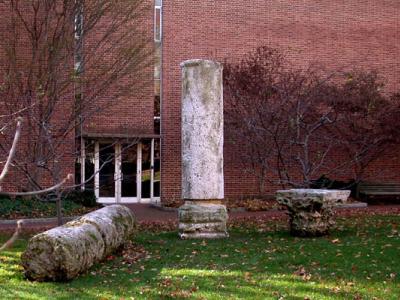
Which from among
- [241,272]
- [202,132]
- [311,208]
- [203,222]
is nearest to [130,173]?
[202,132]

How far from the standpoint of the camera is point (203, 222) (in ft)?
35.4

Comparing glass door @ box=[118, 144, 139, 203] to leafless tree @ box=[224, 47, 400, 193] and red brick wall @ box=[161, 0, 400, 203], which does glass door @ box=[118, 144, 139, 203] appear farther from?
leafless tree @ box=[224, 47, 400, 193]

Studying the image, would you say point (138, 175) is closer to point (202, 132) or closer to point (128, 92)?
point (128, 92)

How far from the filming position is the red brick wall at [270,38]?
22.0m

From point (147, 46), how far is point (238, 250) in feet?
37.6

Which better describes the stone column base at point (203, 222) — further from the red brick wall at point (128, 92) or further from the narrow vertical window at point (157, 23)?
the narrow vertical window at point (157, 23)

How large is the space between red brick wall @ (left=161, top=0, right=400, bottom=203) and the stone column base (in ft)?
35.3

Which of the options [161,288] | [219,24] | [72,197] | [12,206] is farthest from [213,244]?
[219,24]

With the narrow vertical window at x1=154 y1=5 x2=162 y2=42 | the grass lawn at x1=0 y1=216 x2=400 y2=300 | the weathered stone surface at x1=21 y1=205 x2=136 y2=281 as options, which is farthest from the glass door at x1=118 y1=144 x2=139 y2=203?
the weathered stone surface at x1=21 y1=205 x2=136 y2=281

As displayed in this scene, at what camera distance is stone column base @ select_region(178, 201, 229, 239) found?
35.4 ft

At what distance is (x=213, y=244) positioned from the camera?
1015 cm

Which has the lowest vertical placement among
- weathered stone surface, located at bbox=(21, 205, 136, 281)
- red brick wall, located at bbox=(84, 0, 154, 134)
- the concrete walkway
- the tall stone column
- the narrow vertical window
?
the concrete walkway

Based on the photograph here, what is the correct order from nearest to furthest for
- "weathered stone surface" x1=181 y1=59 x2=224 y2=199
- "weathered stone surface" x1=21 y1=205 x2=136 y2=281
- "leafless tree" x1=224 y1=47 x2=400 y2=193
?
"weathered stone surface" x1=21 y1=205 x2=136 y2=281 < "weathered stone surface" x1=181 y1=59 x2=224 y2=199 < "leafless tree" x1=224 y1=47 x2=400 y2=193

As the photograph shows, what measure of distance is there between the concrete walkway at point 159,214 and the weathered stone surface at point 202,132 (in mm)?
3875
